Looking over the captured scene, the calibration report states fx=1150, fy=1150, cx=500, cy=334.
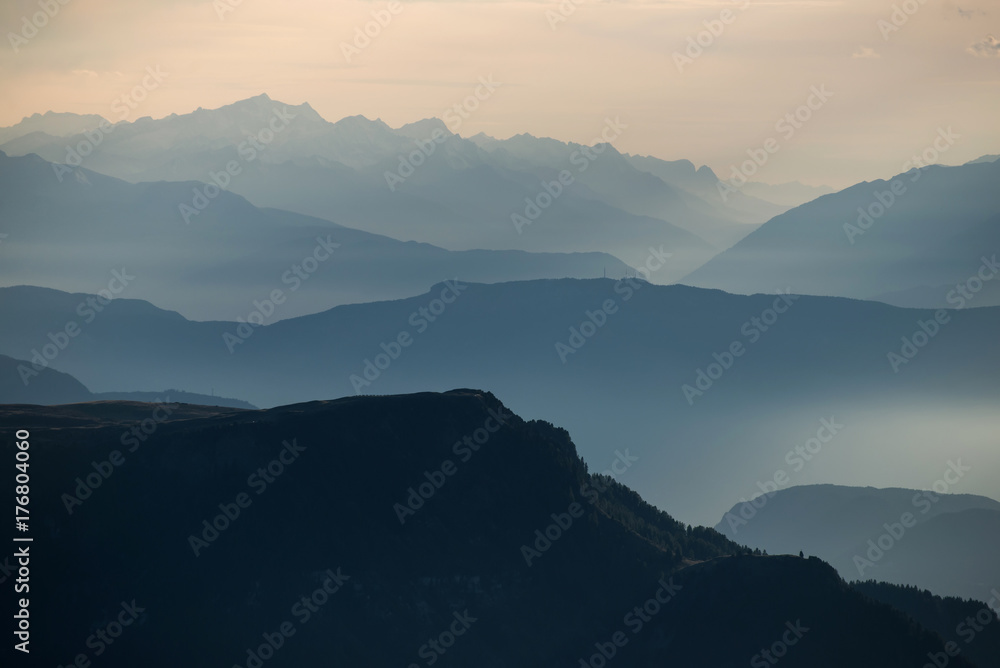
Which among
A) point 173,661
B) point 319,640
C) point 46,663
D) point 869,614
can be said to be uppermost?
point 869,614

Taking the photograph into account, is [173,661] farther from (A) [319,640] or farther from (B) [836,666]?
(B) [836,666]

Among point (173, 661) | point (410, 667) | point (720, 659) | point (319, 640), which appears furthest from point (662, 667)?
point (173, 661)

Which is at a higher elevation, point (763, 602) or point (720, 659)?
point (763, 602)

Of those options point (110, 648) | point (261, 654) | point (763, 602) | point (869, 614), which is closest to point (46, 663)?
point (110, 648)

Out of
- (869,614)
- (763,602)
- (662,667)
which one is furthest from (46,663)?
(869,614)

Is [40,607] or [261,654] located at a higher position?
[261,654]

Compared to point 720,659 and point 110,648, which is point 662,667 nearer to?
point 720,659

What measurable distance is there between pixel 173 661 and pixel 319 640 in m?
24.5

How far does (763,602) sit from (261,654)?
86684 mm

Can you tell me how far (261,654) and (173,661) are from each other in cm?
1455

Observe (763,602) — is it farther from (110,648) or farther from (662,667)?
(110,648)

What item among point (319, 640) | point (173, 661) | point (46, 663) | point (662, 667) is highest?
point (662, 667)

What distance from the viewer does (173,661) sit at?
194 metres

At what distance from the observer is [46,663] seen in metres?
191
